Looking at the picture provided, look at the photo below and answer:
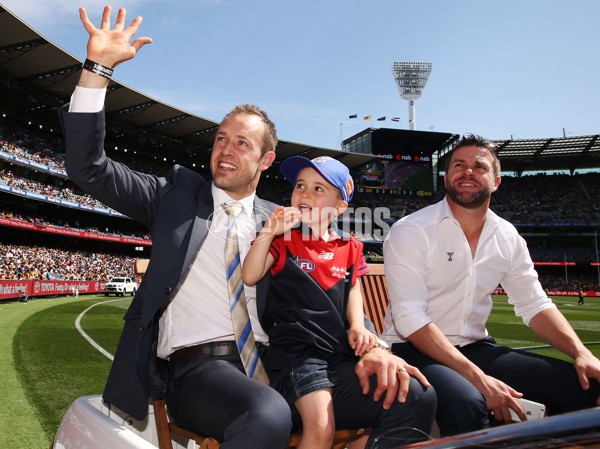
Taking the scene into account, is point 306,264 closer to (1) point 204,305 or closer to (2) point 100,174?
(1) point 204,305

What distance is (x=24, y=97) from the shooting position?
33.4m

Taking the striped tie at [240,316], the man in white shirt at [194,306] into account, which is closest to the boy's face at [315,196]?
the man in white shirt at [194,306]

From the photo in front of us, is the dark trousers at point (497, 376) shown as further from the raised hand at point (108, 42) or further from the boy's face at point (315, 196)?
the raised hand at point (108, 42)

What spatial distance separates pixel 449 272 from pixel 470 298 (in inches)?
7.8

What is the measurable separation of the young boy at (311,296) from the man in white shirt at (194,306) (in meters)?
0.13

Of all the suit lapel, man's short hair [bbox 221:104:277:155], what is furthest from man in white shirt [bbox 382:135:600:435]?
the suit lapel

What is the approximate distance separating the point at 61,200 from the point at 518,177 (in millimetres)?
54780

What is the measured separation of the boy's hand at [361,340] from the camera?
2.11m

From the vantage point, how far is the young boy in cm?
199

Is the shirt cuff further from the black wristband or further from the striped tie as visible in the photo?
the striped tie

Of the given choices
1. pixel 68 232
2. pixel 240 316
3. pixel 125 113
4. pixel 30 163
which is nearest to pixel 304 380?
pixel 240 316

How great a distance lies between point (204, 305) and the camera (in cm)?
234

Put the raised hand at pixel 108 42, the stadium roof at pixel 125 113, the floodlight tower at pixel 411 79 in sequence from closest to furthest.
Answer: the raised hand at pixel 108 42, the stadium roof at pixel 125 113, the floodlight tower at pixel 411 79

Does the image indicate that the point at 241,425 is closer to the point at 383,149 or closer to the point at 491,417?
the point at 491,417
